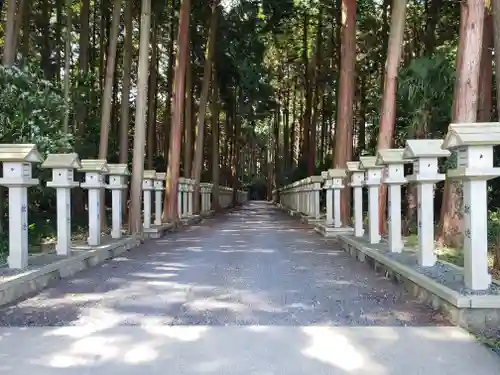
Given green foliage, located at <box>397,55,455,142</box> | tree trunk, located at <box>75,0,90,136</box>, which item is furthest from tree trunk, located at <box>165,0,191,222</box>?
green foliage, located at <box>397,55,455,142</box>

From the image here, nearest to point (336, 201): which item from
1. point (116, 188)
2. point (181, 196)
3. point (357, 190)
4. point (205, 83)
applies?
point (357, 190)

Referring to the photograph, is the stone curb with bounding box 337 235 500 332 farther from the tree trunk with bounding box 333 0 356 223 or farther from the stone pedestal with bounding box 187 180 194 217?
the stone pedestal with bounding box 187 180 194 217

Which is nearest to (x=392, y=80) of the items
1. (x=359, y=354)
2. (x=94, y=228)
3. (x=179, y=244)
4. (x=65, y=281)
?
(x=179, y=244)

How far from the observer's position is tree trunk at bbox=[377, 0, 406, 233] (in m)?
12.6

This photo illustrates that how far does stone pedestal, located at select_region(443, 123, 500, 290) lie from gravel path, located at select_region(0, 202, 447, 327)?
1.99 feet

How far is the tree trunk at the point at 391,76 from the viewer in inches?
496

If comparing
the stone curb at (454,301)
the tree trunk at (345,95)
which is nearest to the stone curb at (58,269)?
the stone curb at (454,301)

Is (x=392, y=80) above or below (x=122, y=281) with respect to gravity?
above

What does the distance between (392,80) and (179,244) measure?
6106 mm

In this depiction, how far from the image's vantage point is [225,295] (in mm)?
7012

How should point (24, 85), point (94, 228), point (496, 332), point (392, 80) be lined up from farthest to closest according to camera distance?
point (392, 80) → point (24, 85) → point (94, 228) → point (496, 332)

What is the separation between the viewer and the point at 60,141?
12.2 meters

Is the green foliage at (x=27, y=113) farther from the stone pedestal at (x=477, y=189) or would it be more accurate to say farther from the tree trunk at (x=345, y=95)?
the stone pedestal at (x=477, y=189)

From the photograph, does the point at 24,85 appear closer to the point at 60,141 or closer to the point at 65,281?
the point at 60,141
